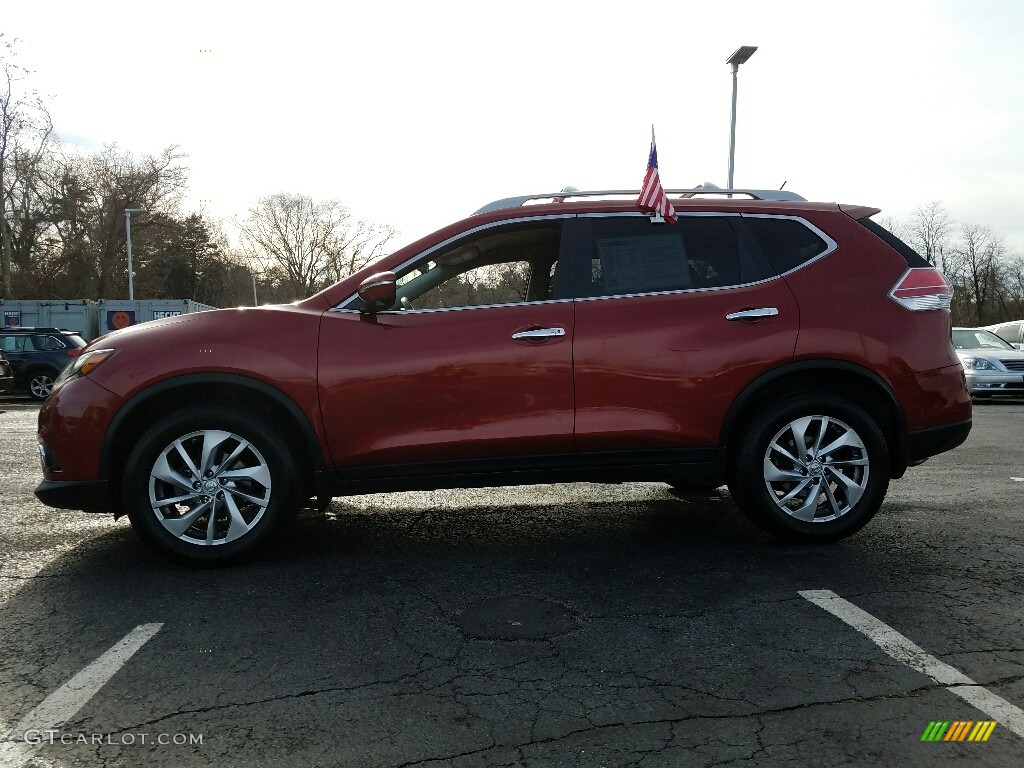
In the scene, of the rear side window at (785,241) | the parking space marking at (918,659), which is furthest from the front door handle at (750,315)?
the parking space marking at (918,659)

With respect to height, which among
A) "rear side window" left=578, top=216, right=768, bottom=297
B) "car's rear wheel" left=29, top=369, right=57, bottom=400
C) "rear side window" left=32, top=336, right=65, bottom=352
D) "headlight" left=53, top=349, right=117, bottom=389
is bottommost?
"car's rear wheel" left=29, top=369, right=57, bottom=400

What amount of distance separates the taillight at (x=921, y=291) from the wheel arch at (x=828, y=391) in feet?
1.46

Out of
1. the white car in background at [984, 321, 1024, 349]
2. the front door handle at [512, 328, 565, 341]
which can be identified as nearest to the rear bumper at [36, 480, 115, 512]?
the front door handle at [512, 328, 565, 341]

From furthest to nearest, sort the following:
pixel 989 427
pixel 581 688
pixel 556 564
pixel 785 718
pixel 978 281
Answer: pixel 978 281 → pixel 989 427 → pixel 556 564 → pixel 581 688 → pixel 785 718

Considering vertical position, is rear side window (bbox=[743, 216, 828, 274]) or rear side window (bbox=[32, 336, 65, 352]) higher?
rear side window (bbox=[743, 216, 828, 274])

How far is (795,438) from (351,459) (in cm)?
231

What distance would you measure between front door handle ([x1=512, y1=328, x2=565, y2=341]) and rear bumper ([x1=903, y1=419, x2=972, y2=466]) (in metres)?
1.95

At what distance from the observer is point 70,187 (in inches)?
1708

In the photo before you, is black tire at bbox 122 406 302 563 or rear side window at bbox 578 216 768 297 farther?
rear side window at bbox 578 216 768 297

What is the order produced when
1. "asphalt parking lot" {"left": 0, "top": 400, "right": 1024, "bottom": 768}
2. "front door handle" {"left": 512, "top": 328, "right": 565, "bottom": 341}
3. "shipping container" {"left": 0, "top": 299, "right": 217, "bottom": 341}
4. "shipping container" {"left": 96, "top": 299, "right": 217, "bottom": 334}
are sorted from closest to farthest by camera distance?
"asphalt parking lot" {"left": 0, "top": 400, "right": 1024, "bottom": 768}
"front door handle" {"left": 512, "top": 328, "right": 565, "bottom": 341}
"shipping container" {"left": 0, "top": 299, "right": 217, "bottom": 341}
"shipping container" {"left": 96, "top": 299, "right": 217, "bottom": 334}

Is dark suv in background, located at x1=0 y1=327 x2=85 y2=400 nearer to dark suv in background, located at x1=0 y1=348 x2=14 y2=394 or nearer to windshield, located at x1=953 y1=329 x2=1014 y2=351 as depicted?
dark suv in background, located at x1=0 y1=348 x2=14 y2=394

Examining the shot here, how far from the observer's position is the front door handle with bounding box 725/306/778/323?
14.7 feet

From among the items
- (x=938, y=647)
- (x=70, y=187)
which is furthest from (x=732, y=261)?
(x=70, y=187)

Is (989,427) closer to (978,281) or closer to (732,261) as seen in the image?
(732,261)
